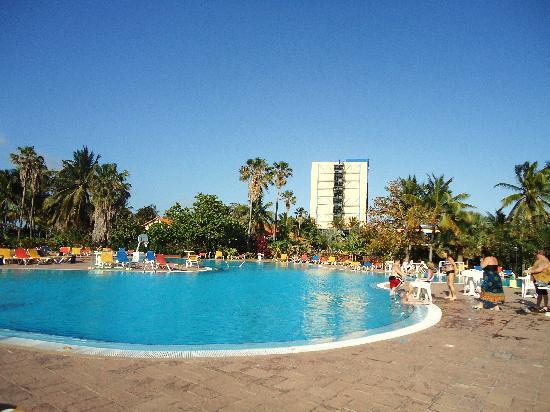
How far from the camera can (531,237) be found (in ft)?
79.2

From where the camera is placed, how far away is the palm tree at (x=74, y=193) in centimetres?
3778

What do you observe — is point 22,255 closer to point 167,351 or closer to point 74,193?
point 167,351

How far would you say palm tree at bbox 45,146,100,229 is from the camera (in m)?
37.8

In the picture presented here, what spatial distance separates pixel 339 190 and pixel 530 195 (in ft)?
165

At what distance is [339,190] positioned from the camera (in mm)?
80562

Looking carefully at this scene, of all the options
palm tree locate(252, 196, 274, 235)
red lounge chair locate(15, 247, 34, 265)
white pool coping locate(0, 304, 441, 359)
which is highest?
palm tree locate(252, 196, 274, 235)

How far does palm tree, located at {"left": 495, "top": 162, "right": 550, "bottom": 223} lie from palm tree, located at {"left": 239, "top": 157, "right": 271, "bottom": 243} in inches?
940

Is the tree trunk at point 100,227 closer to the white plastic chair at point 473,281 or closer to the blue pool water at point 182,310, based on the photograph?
the blue pool water at point 182,310

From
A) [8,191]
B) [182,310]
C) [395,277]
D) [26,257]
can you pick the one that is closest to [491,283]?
[395,277]

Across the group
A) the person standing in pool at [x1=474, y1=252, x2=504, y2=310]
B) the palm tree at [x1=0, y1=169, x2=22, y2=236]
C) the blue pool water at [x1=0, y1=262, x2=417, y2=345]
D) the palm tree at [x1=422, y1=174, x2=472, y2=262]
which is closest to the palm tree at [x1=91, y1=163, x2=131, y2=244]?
the palm tree at [x1=0, y1=169, x2=22, y2=236]

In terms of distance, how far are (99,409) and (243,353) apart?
2175 mm

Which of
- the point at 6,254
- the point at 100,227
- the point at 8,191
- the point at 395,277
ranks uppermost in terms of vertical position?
the point at 8,191

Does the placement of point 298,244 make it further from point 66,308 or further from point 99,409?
point 99,409

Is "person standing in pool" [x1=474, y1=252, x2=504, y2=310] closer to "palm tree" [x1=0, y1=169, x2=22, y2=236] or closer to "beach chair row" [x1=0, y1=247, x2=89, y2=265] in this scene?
"beach chair row" [x1=0, y1=247, x2=89, y2=265]
